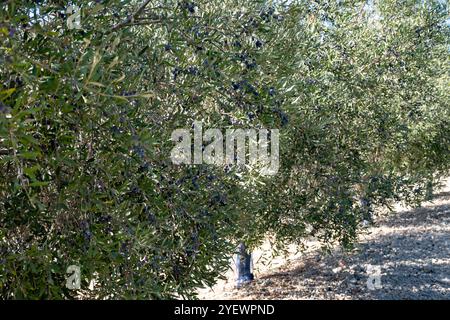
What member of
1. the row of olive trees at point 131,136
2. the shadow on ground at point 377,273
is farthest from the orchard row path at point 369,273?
the row of olive trees at point 131,136

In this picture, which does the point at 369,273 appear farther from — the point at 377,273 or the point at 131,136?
the point at 131,136

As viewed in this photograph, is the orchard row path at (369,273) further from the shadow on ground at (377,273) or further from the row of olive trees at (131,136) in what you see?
the row of olive trees at (131,136)

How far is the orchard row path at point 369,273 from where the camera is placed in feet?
39.2

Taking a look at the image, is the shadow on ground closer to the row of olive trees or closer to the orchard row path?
the orchard row path

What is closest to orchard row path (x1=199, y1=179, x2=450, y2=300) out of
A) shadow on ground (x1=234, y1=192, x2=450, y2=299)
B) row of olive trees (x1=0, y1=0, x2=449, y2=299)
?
shadow on ground (x1=234, y1=192, x2=450, y2=299)

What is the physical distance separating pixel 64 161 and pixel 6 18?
777mm

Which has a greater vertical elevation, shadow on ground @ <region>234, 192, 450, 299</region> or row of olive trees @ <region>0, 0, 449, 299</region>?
row of olive trees @ <region>0, 0, 449, 299</region>

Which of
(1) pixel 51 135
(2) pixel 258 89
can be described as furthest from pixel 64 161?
(2) pixel 258 89

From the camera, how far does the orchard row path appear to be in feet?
39.2

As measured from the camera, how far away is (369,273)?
13055 mm

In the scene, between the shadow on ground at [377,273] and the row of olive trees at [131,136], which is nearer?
the row of olive trees at [131,136]

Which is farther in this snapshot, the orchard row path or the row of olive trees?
the orchard row path
